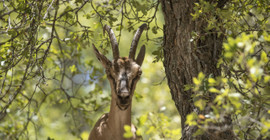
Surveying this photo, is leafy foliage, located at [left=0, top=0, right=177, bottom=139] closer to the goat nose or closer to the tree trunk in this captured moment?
the tree trunk

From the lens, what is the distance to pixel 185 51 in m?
5.75

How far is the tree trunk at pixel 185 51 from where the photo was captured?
5.66 m

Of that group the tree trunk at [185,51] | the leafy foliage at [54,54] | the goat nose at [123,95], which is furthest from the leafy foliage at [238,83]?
the leafy foliage at [54,54]

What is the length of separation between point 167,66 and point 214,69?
702 millimetres

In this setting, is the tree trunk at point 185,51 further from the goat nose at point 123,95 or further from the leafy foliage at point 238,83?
the goat nose at point 123,95

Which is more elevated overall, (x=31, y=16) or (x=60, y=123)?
(x=31, y=16)

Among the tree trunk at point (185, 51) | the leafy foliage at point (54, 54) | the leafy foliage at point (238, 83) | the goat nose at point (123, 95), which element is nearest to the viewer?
the leafy foliage at point (238, 83)

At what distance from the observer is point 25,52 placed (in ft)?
20.6

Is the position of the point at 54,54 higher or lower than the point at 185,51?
higher

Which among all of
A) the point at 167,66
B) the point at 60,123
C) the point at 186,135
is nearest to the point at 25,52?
the point at 167,66

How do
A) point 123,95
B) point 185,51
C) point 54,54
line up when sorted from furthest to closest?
1. point 54,54
2. point 185,51
3. point 123,95

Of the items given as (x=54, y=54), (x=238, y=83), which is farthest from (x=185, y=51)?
(x=54, y=54)

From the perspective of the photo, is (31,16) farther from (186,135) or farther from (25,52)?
(186,135)

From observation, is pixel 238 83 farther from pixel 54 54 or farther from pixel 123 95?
pixel 54 54
